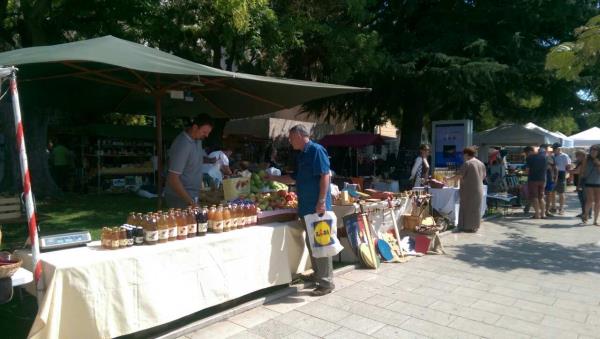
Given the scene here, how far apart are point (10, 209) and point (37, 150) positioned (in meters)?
4.15

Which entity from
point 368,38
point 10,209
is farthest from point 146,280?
point 368,38

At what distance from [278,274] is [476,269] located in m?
2.99

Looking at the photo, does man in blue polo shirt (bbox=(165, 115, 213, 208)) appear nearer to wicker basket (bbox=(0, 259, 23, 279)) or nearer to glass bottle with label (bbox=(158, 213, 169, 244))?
glass bottle with label (bbox=(158, 213, 169, 244))

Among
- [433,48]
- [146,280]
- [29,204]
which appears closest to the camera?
[29,204]

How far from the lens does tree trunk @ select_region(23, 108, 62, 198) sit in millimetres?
10359

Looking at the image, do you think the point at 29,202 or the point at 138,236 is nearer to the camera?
the point at 29,202

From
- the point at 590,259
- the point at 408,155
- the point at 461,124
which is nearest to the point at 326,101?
the point at 408,155

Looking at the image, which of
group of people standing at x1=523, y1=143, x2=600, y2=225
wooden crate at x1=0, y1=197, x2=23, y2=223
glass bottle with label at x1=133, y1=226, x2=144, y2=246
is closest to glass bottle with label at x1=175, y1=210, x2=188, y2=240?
glass bottle with label at x1=133, y1=226, x2=144, y2=246

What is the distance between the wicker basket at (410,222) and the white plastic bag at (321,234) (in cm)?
255

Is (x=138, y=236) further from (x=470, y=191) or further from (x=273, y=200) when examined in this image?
(x=470, y=191)

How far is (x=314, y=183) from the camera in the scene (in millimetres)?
4477

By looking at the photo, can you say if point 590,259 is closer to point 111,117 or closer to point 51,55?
point 51,55

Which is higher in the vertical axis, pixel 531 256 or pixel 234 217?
pixel 234 217

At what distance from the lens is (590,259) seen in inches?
258
